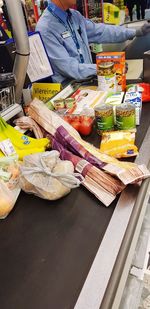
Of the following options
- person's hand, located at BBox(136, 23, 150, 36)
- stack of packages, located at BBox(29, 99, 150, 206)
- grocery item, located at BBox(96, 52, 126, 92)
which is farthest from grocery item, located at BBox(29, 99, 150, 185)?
person's hand, located at BBox(136, 23, 150, 36)

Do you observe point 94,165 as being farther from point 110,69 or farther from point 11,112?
point 110,69

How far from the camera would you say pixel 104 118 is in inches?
42.2

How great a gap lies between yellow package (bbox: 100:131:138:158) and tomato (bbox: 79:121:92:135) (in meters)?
0.10

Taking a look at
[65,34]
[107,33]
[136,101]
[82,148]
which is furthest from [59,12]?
[82,148]

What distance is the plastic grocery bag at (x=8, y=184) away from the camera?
829mm

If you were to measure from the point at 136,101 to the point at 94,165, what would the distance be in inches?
15.9

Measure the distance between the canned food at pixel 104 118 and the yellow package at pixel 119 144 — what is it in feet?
0.12

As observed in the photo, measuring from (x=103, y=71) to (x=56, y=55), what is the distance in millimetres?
747

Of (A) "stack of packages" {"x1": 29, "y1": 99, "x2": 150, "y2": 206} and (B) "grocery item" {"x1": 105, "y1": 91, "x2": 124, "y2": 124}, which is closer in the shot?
(A) "stack of packages" {"x1": 29, "y1": 99, "x2": 150, "y2": 206}

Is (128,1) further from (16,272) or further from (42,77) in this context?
(16,272)

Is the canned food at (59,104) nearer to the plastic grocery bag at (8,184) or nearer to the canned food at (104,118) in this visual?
the canned food at (104,118)

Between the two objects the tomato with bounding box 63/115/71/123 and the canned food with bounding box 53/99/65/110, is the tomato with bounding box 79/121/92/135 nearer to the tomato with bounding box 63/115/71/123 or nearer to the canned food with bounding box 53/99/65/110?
the tomato with bounding box 63/115/71/123

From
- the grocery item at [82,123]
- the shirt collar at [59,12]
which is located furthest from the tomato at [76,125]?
the shirt collar at [59,12]

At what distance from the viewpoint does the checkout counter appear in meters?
0.61
